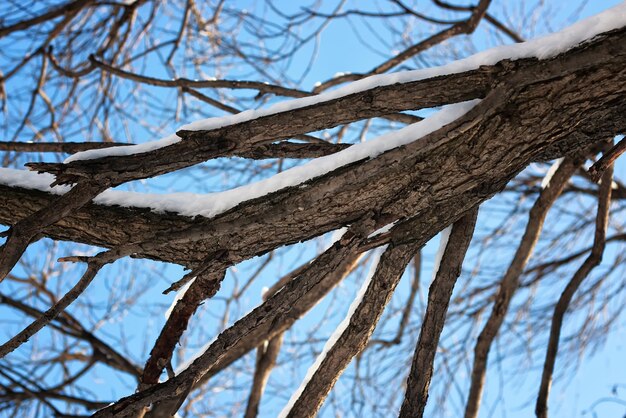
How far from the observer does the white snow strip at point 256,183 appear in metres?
1.97

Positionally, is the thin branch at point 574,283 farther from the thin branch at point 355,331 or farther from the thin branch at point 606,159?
the thin branch at point 355,331

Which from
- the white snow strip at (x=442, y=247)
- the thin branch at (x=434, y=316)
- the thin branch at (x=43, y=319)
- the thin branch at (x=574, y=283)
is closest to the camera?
the thin branch at (x=43, y=319)

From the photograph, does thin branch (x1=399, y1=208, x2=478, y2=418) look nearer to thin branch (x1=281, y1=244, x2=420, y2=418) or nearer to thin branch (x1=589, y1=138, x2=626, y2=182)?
thin branch (x1=281, y1=244, x2=420, y2=418)

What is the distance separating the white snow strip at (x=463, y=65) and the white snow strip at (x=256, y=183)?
4.8 inches

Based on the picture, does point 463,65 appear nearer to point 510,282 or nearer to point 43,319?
point 43,319

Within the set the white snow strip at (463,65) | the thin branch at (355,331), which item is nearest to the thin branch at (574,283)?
the thin branch at (355,331)

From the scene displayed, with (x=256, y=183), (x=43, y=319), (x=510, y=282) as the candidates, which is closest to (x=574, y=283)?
(x=510, y=282)

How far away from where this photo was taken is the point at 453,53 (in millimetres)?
5258

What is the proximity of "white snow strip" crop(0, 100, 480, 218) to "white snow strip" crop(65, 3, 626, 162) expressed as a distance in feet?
0.40

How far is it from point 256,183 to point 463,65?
0.75 metres

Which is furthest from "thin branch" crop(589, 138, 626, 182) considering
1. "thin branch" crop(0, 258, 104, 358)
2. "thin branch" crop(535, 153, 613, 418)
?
"thin branch" crop(0, 258, 104, 358)

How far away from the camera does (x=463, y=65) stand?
1962 millimetres

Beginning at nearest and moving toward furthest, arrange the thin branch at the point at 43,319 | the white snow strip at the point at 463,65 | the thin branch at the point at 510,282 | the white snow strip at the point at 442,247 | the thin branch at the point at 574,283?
1. the white snow strip at the point at 463,65
2. the thin branch at the point at 43,319
3. the white snow strip at the point at 442,247
4. the thin branch at the point at 574,283
5. the thin branch at the point at 510,282

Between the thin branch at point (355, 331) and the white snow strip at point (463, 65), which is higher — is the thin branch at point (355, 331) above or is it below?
below
